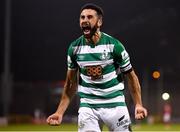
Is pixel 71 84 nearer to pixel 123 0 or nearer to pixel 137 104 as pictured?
pixel 137 104

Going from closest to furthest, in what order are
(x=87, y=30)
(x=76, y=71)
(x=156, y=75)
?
(x=87, y=30) → (x=76, y=71) → (x=156, y=75)

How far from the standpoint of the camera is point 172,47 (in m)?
49.2

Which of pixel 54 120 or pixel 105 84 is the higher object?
pixel 105 84

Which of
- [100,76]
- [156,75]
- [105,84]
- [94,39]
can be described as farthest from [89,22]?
[156,75]

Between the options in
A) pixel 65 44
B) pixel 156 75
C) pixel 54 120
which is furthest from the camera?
pixel 156 75

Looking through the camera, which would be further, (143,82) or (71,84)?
(143,82)

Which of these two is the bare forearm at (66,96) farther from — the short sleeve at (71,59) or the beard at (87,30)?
the beard at (87,30)

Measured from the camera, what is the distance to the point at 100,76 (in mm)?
7406

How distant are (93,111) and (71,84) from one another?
0.55m

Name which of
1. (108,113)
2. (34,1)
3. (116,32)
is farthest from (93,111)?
(116,32)

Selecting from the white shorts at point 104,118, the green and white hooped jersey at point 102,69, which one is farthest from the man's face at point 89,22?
the white shorts at point 104,118

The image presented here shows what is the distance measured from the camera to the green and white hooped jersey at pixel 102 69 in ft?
24.3

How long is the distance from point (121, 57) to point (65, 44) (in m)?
40.7

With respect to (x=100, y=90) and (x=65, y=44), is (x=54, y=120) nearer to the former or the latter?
(x=100, y=90)
